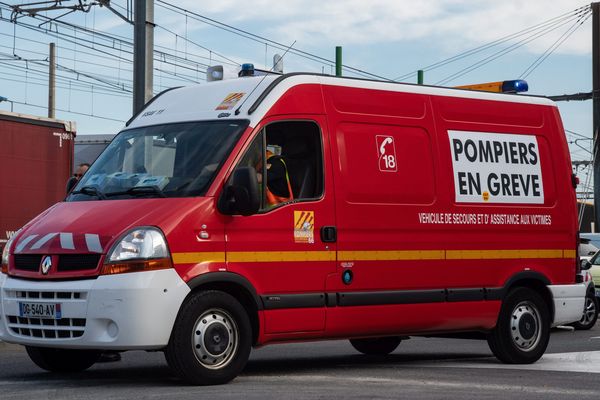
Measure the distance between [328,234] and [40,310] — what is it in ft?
8.05

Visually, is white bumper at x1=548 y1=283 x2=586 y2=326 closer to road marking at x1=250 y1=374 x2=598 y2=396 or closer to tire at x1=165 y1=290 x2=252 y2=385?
road marking at x1=250 y1=374 x2=598 y2=396

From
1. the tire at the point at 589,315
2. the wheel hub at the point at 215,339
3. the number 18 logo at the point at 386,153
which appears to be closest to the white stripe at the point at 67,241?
the wheel hub at the point at 215,339

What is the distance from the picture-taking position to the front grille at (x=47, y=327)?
9.61 metres

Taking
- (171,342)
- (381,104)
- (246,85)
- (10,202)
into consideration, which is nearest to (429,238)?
(381,104)

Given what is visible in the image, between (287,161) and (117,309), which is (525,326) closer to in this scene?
(287,161)

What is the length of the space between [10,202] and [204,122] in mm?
10812

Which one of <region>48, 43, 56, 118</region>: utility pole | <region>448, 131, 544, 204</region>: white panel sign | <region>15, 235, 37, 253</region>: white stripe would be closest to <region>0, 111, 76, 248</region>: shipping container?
<region>448, 131, 544, 204</region>: white panel sign

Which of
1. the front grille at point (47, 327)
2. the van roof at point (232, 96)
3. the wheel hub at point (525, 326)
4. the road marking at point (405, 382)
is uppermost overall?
the van roof at point (232, 96)

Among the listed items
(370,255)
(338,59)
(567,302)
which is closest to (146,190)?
(370,255)

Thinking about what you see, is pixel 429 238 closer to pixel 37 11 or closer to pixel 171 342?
pixel 171 342

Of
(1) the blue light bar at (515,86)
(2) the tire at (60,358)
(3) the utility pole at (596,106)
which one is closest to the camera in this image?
(2) the tire at (60,358)

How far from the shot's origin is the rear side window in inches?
431

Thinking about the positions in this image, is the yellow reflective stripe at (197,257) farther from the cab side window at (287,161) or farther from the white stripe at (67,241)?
the white stripe at (67,241)

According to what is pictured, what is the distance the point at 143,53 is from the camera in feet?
60.4
